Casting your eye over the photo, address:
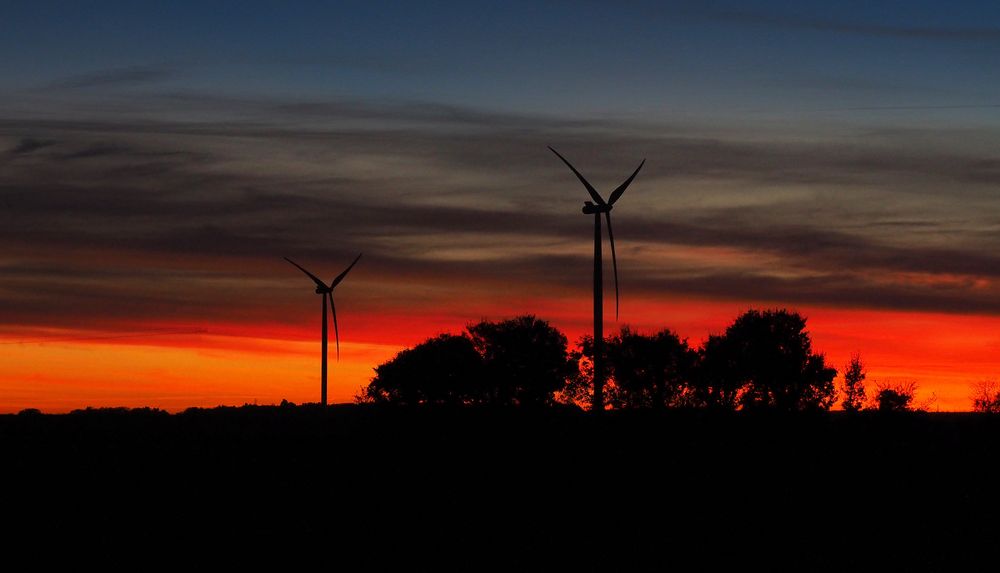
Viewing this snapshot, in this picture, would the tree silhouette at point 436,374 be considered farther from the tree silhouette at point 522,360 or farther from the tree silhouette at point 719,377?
the tree silhouette at point 719,377

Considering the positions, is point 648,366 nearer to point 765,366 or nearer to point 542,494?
point 765,366

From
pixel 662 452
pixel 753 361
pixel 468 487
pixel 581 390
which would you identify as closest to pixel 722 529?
pixel 468 487

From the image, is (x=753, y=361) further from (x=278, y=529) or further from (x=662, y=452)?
(x=278, y=529)

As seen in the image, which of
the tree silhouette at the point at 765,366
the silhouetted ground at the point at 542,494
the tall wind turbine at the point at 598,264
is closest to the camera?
the silhouetted ground at the point at 542,494

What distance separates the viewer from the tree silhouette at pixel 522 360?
130 meters

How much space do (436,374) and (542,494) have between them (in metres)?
74.2

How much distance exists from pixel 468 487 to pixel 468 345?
75.7m

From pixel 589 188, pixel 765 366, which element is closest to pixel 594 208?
pixel 589 188

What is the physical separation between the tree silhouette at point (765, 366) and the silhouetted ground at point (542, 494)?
30257 millimetres

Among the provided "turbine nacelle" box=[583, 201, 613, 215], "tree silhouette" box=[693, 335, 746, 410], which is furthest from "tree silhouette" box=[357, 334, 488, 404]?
"turbine nacelle" box=[583, 201, 613, 215]

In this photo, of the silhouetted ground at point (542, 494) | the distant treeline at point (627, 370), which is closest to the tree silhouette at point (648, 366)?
the distant treeline at point (627, 370)

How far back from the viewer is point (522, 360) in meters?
131

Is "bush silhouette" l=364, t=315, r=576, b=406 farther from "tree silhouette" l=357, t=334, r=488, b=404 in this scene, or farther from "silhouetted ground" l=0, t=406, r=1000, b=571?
"silhouetted ground" l=0, t=406, r=1000, b=571

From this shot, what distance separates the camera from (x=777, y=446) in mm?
69875
